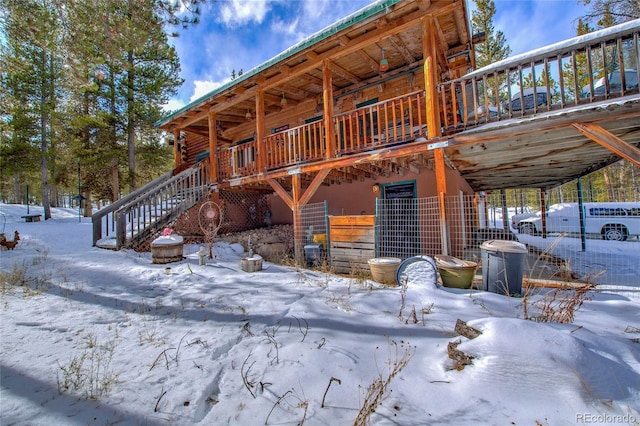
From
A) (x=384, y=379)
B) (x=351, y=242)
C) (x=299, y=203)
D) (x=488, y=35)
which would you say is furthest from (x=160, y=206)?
(x=488, y=35)

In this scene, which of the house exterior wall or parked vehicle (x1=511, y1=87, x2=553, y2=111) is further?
the house exterior wall

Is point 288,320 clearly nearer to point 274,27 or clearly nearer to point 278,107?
point 278,107

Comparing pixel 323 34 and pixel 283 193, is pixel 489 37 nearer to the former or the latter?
pixel 323 34

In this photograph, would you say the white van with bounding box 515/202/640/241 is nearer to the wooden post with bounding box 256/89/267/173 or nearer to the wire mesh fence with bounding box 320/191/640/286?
the wire mesh fence with bounding box 320/191/640/286

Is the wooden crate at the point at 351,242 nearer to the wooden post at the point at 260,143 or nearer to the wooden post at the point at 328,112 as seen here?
the wooden post at the point at 328,112

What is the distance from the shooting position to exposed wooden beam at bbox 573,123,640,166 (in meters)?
3.91

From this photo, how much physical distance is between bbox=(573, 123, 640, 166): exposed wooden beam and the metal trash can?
17.7 ft

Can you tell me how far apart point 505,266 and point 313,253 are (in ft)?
13.4

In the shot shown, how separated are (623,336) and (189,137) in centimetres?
1660

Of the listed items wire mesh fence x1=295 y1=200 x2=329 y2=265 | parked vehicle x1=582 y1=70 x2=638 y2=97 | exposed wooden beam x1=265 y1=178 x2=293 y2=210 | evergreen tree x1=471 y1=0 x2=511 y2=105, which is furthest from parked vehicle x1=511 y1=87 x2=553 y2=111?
evergreen tree x1=471 y1=0 x2=511 y2=105

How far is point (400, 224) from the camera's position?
796 centimetres

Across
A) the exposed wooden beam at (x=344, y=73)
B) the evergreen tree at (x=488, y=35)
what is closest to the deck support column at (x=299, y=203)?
the exposed wooden beam at (x=344, y=73)

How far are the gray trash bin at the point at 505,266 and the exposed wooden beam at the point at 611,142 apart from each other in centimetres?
185

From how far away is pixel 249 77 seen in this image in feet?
25.9
